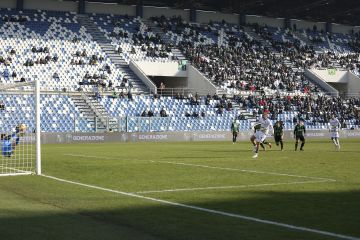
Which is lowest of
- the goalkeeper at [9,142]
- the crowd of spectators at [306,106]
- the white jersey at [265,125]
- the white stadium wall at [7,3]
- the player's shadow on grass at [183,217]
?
the player's shadow on grass at [183,217]

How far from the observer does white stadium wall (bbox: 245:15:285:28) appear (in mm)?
75750

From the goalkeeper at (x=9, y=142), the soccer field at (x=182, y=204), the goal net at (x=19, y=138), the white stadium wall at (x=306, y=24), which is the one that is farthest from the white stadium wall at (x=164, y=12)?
the soccer field at (x=182, y=204)

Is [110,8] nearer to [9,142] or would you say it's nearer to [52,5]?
[52,5]

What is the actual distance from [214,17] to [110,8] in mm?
13993

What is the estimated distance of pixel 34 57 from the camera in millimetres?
53469

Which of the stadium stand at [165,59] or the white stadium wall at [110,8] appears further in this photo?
the white stadium wall at [110,8]

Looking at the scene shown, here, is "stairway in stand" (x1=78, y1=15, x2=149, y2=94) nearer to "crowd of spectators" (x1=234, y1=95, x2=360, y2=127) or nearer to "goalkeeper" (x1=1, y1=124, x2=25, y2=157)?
"crowd of spectators" (x1=234, y1=95, x2=360, y2=127)

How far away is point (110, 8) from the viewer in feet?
218

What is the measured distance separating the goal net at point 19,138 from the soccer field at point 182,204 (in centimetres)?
116

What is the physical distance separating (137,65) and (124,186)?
146 feet

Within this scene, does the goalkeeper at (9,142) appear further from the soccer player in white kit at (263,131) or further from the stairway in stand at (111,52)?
the stairway in stand at (111,52)

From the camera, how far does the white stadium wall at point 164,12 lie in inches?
2699

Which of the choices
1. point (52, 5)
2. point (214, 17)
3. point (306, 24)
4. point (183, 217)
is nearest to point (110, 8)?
point (52, 5)

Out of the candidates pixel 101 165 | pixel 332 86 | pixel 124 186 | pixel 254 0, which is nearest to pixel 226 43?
pixel 254 0
